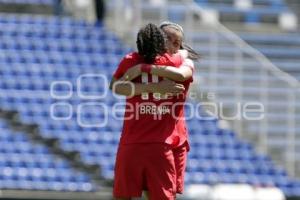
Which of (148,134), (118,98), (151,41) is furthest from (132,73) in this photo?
(118,98)

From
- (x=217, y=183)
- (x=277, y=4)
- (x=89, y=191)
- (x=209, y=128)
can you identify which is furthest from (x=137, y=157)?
(x=277, y=4)

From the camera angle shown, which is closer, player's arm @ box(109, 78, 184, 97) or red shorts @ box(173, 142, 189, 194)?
player's arm @ box(109, 78, 184, 97)

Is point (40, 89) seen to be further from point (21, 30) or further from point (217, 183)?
point (217, 183)

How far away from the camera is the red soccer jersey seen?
525 centimetres

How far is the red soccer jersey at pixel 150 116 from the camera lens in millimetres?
5246

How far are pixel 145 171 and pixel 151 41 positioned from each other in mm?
753

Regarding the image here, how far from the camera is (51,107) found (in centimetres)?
1211

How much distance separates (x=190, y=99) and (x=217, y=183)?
62.9 inches

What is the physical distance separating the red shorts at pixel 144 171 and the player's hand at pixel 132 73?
39 centimetres

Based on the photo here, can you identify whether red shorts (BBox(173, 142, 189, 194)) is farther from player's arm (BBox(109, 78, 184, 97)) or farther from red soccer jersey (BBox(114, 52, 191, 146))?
player's arm (BBox(109, 78, 184, 97))

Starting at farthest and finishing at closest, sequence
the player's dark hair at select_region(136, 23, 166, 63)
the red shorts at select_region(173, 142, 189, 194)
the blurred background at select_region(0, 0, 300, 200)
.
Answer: the blurred background at select_region(0, 0, 300, 200)
the red shorts at select_region(173, 142, 189, 194)
the player's dark hair at select_region(136, 23, 166, 63)

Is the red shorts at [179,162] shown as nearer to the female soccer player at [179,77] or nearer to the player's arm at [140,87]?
the female soccer player at [179,77]

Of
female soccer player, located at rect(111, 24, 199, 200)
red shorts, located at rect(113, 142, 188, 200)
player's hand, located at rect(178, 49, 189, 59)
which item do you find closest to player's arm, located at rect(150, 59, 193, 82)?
female soccer player, located at rect(111, 24, 199, 200)

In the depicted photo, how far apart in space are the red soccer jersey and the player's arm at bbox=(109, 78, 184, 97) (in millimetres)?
50
